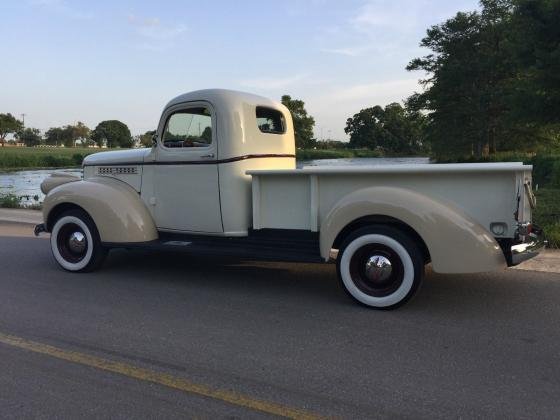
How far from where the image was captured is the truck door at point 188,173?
5785 mm

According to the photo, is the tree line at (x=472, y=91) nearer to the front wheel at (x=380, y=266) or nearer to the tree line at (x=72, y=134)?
the front wheel at (x=380, y=266)

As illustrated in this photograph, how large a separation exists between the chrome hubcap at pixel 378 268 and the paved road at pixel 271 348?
1.08 feet

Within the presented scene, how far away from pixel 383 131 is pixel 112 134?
60.1 meters

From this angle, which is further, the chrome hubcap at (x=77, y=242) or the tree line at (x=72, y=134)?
the tree line at (x=72, y=134)

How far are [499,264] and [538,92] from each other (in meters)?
15.5

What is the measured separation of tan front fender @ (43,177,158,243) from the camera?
19.9 ft

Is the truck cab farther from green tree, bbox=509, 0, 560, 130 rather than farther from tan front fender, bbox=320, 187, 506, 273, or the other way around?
green tree, bbox=509, 0, 560, 130

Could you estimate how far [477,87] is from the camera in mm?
40188

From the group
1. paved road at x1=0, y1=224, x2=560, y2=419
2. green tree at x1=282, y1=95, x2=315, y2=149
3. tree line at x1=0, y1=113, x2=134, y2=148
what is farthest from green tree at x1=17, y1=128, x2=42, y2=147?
paved road at x1=0, y1=224, x2=560, y2=419

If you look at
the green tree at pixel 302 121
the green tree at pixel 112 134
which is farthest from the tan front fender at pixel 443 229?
the green tree at pixel 112 134

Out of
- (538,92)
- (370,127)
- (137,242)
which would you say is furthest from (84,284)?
(370,127)

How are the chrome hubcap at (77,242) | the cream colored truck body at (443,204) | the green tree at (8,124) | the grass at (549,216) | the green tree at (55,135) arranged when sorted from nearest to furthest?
the cream colored truck body at (443,204) → the chrome hubcap at (77,242) → the grass at (549,216) → the green tree at (8,124) → the green tree at (55,135)

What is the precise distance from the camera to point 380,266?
478 cm

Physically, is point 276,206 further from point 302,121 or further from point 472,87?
point 302,121
